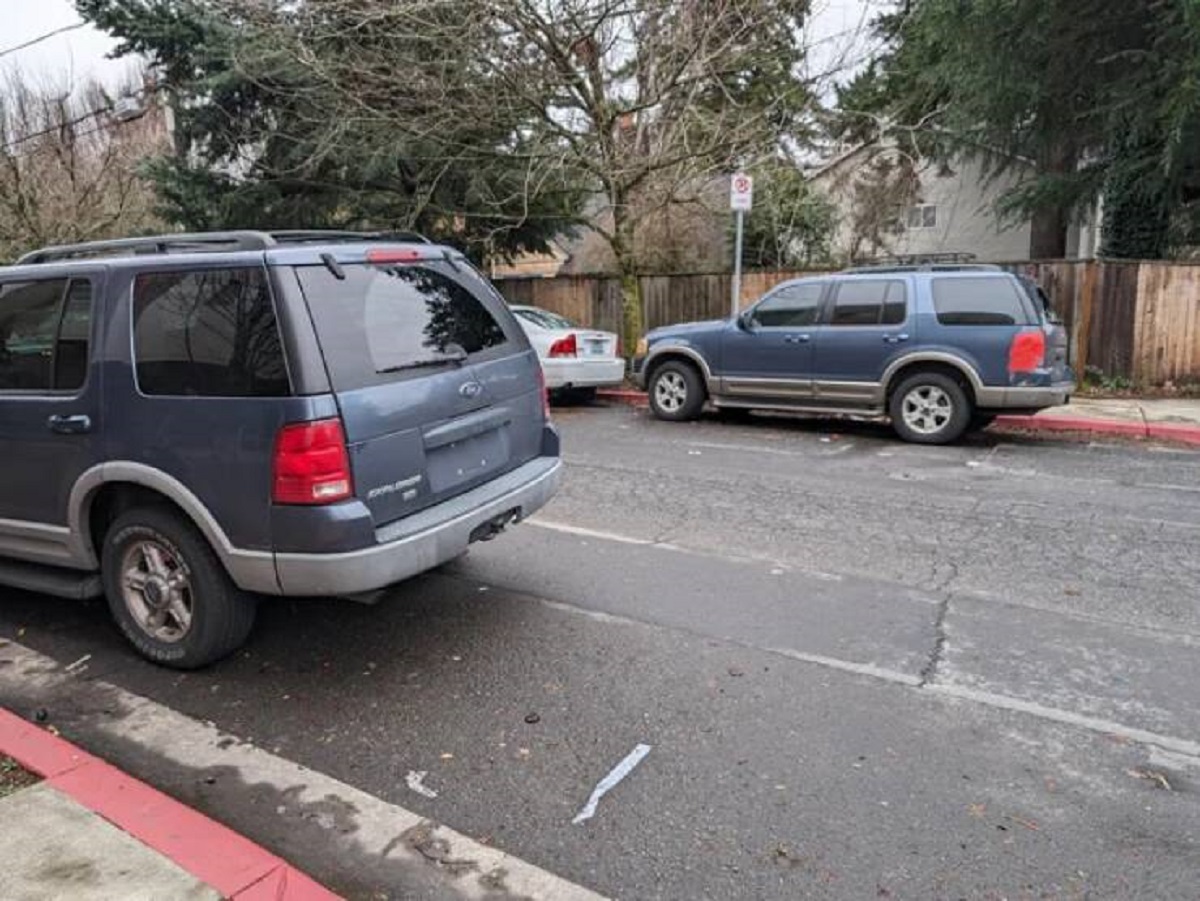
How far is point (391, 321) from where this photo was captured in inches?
155

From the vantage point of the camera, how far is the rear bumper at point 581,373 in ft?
40.1

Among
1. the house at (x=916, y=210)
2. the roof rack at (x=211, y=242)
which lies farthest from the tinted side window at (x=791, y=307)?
the house at (x=916, y=210)

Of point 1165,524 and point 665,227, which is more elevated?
point 665,227

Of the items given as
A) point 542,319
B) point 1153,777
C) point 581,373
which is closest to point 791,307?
point 581,373

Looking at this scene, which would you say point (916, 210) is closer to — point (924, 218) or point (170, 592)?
point (924, 218)

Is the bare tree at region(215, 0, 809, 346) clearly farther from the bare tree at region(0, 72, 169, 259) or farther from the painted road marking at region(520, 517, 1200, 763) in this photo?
the painted road marking at region(520, 517, 1200, 763)

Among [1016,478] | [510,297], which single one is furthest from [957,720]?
[510,297]

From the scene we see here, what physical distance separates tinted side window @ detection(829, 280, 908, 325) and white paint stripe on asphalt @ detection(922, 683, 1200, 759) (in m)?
6.41

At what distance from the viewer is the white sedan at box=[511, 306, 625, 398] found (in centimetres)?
1223

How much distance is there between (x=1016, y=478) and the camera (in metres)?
7.84

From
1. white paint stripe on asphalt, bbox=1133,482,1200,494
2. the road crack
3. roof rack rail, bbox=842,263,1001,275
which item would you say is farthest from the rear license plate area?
roof rack rail, bbox=842,263,1001,275

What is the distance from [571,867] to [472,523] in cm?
166

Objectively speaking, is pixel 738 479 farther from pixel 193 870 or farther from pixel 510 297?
pixel 510 297

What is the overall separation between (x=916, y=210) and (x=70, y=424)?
27.4 m
